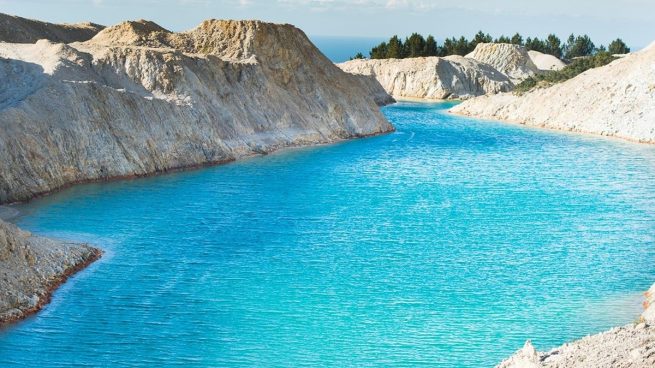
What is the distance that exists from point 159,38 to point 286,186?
26.9 m

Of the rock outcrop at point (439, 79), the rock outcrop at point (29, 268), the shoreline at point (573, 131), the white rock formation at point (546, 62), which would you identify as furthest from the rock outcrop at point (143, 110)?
the white rock formation at point (546, 62)

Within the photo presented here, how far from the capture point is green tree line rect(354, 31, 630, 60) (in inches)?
5315

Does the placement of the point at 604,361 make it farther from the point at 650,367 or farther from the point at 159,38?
the point at 159,38

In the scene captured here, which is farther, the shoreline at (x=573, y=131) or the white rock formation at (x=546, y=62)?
the white rock formation at (x=546, y=62)

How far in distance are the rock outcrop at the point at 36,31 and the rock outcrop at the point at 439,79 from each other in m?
36.8

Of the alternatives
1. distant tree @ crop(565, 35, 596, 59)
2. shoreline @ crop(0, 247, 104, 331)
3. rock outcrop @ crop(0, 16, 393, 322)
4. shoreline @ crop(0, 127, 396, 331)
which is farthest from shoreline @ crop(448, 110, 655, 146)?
distant tree @ crop(565, 35, 596, 59)

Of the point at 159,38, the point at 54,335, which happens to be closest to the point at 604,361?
the point at 54,335

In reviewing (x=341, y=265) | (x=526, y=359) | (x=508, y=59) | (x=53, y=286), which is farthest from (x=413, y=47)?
(x=526, y=359)

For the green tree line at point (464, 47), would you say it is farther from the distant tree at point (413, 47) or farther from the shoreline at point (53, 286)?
the shoreline at point (53, 286)

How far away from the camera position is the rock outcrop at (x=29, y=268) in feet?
75.7

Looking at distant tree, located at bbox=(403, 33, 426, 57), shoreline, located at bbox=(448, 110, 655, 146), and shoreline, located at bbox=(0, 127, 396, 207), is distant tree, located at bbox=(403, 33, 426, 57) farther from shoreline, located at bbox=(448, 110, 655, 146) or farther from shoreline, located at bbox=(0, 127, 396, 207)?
shoreline, located at bbox=(0, 127, 396, 207)

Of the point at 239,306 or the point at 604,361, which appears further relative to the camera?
the point at 239,306

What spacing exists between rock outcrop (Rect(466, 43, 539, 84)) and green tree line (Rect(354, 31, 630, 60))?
9.17 meters

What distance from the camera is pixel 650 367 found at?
1443 centimetres
